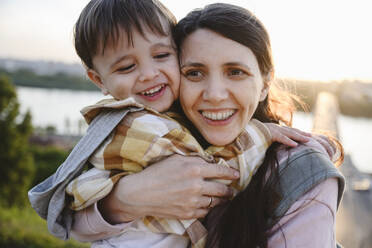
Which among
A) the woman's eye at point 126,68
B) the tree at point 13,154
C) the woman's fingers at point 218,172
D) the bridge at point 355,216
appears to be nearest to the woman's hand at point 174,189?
the woman's fingers at point 218,172

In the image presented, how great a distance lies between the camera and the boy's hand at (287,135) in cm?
162

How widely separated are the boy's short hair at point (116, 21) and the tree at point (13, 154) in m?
10.3

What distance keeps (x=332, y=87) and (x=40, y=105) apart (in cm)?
2769

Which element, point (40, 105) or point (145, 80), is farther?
point (40, 105)

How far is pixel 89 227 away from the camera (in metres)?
1.58

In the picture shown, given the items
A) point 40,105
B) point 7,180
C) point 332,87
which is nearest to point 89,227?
point 332,87

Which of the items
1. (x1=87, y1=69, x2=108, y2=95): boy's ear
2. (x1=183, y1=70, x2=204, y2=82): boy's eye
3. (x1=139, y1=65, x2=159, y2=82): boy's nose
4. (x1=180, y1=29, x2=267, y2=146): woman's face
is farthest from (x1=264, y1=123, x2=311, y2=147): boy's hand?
(x1=87, y1=69, x2=108, y2=95): boy's ear

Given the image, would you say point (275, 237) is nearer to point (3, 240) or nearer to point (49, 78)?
point (3, 240)

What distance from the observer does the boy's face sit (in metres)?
1.71

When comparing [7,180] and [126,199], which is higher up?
[126,199]

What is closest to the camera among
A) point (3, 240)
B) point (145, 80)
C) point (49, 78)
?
point (145, 80)

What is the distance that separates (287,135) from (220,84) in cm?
42

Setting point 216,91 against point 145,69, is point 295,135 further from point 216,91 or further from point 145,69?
point 145,69

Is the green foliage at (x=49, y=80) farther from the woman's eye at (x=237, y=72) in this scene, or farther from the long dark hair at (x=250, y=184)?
the woman's eye at (x=237, y=72)
